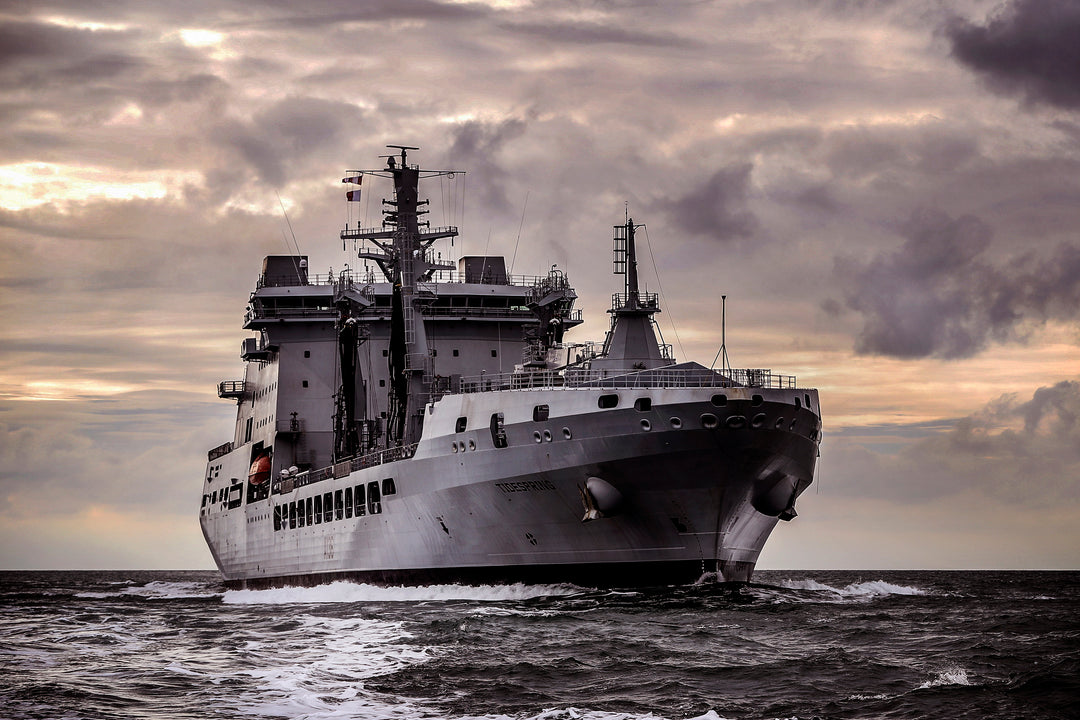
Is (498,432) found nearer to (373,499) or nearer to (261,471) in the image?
(373,499)

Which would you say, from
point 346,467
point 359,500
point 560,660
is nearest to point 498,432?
point 359,500

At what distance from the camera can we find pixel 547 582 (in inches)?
1449

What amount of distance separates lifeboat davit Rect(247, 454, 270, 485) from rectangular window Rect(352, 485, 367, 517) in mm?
11554

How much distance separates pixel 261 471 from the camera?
5566cm

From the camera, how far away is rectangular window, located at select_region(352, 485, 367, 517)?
1753 inches

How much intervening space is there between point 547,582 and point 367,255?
62.3ft

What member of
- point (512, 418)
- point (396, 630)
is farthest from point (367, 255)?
point (396, 630)

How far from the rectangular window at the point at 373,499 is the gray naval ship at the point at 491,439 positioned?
11 cm

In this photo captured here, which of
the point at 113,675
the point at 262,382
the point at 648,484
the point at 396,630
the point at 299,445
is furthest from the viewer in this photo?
the point at 262,382

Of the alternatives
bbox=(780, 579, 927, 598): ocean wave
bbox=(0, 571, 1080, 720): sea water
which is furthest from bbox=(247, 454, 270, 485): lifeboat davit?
bbox=(780, 579, 927, 598): ocean wave

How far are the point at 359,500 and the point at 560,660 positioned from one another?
21754mm

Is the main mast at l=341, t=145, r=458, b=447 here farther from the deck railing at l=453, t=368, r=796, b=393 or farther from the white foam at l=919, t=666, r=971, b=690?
the white foam at l=919, t=666, r=971, b=690

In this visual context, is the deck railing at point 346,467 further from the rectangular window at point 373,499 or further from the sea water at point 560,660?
the sea water at point 560,660

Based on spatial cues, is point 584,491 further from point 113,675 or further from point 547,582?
point 113,675
